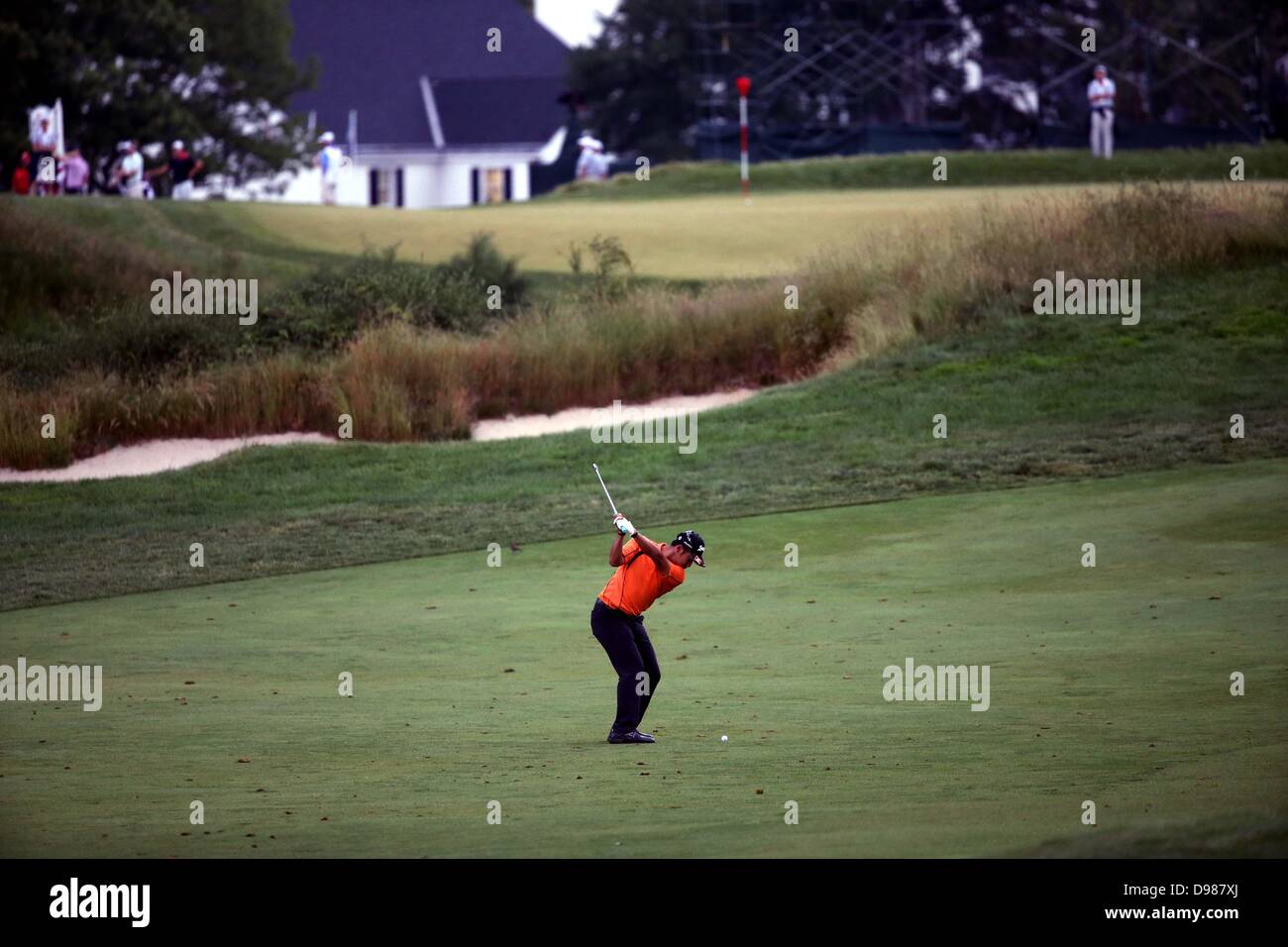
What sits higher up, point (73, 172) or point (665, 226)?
point (73, 172)

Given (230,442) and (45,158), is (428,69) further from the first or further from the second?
(230,442)

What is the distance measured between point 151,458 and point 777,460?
1014 cm

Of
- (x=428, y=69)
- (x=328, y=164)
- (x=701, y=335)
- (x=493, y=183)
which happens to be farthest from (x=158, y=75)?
(x=701, y=335)

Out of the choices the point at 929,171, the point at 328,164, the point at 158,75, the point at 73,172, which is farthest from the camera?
the point at 158,75

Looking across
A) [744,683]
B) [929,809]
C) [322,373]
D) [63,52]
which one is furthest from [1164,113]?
[929,809]

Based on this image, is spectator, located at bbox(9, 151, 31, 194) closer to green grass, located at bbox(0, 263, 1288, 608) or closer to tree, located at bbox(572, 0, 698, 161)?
green grass, located at bbox(0, 263, 1288, 608)

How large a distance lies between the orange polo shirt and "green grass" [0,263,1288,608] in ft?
35.7

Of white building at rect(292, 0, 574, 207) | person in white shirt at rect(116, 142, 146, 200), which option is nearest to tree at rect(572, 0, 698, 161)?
white building at rect(292, 0, 574, 207)

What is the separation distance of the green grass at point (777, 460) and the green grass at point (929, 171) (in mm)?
14656

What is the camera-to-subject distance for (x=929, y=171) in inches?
2087

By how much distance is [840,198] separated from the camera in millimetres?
49469

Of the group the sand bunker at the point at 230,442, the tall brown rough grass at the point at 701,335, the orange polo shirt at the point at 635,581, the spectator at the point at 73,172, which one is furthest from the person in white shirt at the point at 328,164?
the orange polo shirt at the point at 635,581

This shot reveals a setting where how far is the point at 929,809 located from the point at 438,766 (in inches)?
128
